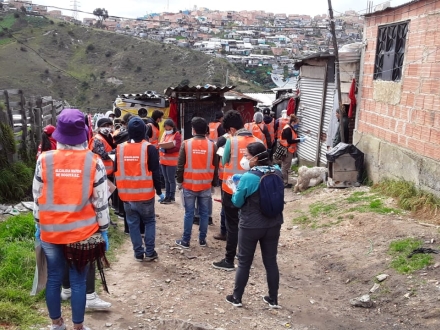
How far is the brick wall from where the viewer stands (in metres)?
6.73

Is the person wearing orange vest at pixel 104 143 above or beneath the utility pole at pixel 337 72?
beneath

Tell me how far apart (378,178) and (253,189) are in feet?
16.9

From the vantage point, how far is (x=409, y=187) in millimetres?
7246

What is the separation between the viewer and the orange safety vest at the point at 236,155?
5383mm

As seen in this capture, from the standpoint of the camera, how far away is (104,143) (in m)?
6.23

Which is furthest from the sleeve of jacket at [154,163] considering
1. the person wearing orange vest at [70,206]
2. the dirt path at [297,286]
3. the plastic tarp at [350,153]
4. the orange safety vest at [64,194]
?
the plastic tarp at [350,153]

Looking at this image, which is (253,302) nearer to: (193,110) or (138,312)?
(138,312)

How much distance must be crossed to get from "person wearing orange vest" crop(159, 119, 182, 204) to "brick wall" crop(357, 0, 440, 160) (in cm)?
400

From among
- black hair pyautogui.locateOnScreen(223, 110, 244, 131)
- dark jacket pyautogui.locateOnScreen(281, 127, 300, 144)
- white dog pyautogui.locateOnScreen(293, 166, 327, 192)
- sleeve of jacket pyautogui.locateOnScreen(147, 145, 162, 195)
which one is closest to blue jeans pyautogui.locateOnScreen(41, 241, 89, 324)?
sleeve of jacket pyautogui.locateOnScreen(147, 145, 162, 195)

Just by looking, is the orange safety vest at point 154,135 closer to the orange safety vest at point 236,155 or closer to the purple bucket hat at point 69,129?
the orange safety vest at point 236,155

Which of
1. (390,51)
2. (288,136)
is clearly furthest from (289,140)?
(390,51)

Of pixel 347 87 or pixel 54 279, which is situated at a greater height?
pixel 347 87

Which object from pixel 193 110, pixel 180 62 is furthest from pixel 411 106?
pixel 180 62

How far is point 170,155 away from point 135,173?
326 cm
